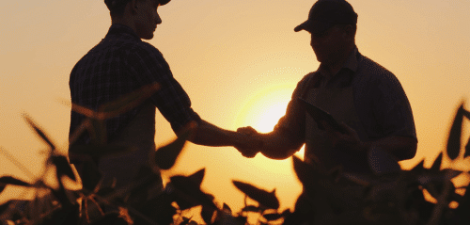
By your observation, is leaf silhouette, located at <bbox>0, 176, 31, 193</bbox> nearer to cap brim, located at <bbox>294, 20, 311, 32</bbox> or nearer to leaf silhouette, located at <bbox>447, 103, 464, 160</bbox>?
leaf silhouette, located at <bbox>447, 103, 464, 160</bbox>

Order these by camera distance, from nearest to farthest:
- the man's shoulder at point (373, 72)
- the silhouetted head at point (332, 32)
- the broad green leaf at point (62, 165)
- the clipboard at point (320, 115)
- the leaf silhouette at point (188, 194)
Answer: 1. the broad green leaf at point (62, 165)
2. the leaf silhouette at point (188, 194)
3. the clipboard at point (320, 115)
4. the man's shoulder at point (373, 72)
5. the silhouetted head at point (332, 32)

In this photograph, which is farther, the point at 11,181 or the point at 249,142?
the point at 249,142

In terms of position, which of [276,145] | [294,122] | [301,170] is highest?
[301,170]

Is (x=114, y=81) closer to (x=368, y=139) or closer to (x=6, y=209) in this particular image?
(x=368, y=139)

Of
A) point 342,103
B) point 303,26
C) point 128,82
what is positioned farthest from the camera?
point 303,26

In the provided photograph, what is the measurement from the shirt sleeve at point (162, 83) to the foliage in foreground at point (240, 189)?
74.3 inches

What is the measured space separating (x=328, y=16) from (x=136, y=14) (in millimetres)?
1311

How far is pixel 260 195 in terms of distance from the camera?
1.92ft

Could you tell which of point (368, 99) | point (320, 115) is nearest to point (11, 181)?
point (320, 115)

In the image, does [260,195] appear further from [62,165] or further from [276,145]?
[276,145]

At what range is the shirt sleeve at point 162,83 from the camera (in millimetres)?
2432

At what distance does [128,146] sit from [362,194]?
0.78ft

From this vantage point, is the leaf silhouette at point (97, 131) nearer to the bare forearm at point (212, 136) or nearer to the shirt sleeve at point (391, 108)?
the bare forearm at point (212, 136)

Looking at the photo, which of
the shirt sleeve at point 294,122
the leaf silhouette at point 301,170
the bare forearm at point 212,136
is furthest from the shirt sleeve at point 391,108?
the leaf silhouette at point 301,170
